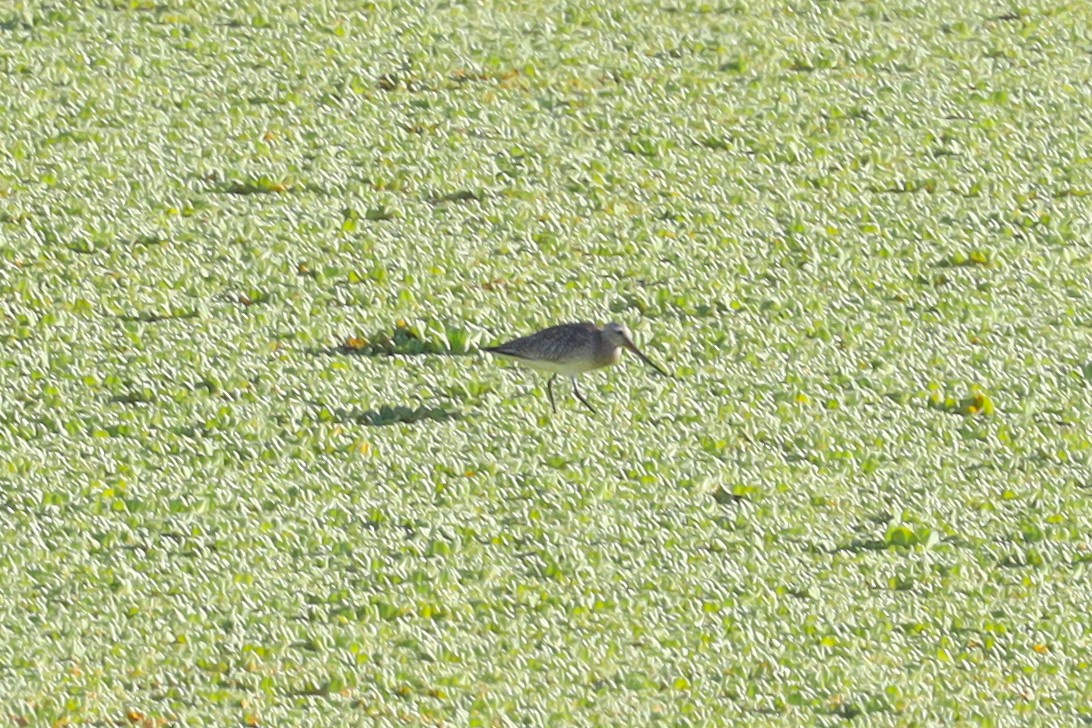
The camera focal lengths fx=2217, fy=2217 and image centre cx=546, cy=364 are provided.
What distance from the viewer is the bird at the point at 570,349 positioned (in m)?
14.9

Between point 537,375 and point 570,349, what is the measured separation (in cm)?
80

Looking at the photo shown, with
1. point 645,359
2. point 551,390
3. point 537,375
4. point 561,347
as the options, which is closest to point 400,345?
point 537,375

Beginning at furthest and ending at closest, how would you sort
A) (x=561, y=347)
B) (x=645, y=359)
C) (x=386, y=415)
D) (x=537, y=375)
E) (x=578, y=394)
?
(x=537, y=375), (x=645, y=359), (x=578, y=394), (x=561, y=347), (x=386, y=415)

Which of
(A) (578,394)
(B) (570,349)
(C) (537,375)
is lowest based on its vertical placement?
(C) (537,375)

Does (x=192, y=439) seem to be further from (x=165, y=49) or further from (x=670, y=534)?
(x=165, y=49)

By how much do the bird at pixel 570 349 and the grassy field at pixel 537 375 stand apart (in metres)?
0.29

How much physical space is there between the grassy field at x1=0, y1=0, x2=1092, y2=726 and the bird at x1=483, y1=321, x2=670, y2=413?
0.29 m

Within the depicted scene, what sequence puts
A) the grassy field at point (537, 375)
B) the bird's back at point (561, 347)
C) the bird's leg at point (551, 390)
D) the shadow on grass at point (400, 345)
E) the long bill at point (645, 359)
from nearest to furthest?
the grassy field at point (537, 375)
the bird's back at point (561, 347)
the bird's leg at point (551, 390)
the long bill at point (645, 359)
the shadow on grass at point (400, 345)

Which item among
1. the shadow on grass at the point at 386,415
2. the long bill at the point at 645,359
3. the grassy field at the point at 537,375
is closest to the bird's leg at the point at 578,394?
the grassy field at the point at 537,375

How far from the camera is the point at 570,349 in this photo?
14.9m

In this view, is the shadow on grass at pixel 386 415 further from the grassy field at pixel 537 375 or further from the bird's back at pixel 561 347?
the bird's back at pixel 561 347

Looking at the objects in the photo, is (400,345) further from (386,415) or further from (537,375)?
(386,415)

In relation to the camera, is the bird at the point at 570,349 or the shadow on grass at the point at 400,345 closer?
the bird at the point at 570,349

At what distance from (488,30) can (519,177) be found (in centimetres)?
372
